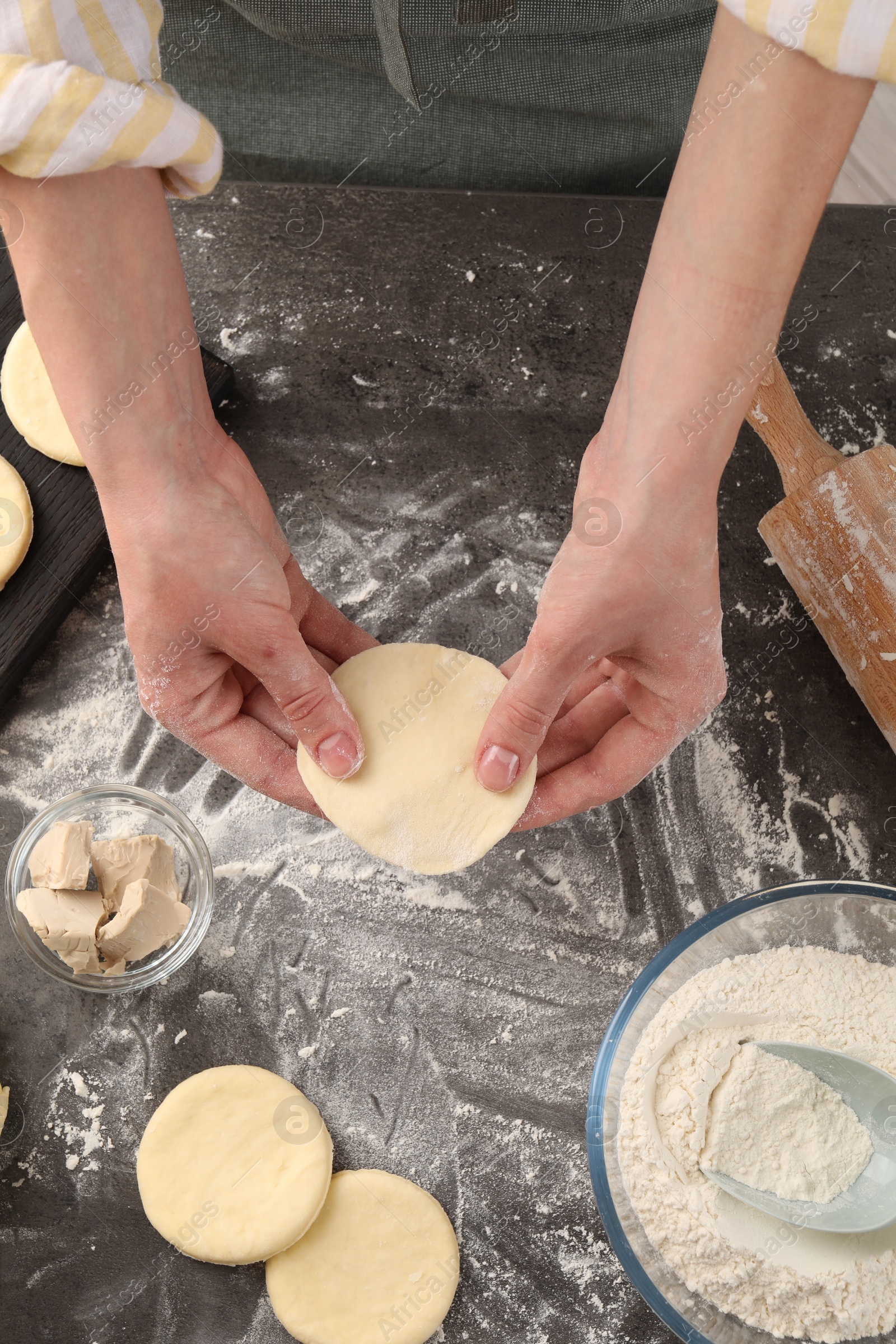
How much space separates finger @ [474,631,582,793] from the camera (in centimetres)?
98

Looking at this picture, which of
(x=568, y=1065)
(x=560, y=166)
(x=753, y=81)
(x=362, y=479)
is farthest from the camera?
(x=560, y=166)

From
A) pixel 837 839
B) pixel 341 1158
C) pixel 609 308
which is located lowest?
pixel 341 1158

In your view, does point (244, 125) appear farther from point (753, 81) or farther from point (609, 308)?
point (753, 81)

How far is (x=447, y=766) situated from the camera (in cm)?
112

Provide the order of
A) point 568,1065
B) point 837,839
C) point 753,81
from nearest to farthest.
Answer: point 753,81 < point 568,1065 < point 837,839

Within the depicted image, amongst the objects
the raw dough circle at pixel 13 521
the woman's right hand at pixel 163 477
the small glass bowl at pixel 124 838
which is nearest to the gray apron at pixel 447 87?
the woman's right hand at pixel 163 477

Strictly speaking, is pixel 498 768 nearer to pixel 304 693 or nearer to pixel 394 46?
pixel 304 693

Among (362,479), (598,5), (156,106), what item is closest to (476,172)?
(598,5)

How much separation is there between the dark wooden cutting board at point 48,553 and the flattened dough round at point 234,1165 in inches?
26.0

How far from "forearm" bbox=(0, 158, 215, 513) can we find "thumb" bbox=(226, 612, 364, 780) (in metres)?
0.21

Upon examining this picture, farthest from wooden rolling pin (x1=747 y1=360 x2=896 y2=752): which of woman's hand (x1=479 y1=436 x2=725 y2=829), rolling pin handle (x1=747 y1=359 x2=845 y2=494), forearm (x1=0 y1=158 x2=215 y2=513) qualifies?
forearm (x1=0 y1=158 x2=215 y2=513)

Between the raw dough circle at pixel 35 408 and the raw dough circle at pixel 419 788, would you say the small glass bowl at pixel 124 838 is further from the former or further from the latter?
the raw dough circle at pixel 35 408

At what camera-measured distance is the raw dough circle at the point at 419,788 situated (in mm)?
1107

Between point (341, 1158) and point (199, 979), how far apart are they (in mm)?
308
